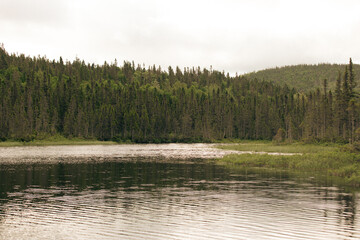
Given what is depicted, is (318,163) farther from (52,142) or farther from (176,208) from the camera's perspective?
(52,142)

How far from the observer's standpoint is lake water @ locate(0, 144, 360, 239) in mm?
21781

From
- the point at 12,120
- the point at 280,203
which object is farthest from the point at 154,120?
the point at 280,203

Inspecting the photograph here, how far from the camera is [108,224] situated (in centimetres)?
2347

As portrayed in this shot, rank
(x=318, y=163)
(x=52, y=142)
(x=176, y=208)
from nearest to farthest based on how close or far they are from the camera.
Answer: (x=176, y=208), (x=318, y=163), (x=52, y=142)

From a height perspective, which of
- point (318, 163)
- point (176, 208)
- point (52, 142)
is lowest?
point (176, 208)

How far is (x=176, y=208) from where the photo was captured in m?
28.4

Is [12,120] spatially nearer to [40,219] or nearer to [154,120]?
[154,120]

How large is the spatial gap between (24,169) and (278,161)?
35.6m

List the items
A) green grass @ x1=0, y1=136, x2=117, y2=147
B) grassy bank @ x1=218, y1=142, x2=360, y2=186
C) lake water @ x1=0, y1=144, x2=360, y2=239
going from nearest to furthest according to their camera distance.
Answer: lake water @ x1=0, y1=144, x2=360, y2=239
grassy bank @ x1=218, y1=142, x2=360, y2=186
green grass @ x1=0, y1=136, x2=117, y2=147

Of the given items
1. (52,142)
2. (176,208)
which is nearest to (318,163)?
(176,208)

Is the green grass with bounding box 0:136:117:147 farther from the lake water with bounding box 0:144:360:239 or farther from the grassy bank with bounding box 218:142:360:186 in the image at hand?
the lake water with bounding box 0:144:360:239

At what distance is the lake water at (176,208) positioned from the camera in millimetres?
21781

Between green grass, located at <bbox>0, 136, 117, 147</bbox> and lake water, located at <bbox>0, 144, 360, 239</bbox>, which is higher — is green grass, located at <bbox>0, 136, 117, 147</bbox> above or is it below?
above

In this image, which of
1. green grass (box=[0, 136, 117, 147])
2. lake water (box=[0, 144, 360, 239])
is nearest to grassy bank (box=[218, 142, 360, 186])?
lake water (box=[0, 144, 360, 239])
